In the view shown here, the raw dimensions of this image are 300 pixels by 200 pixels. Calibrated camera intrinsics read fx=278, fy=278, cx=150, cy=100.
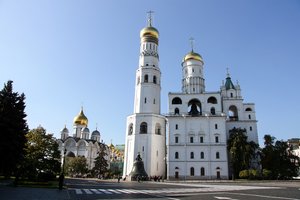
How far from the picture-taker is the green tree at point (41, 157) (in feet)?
96.3

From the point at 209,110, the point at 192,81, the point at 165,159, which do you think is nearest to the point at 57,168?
the point at 165,159

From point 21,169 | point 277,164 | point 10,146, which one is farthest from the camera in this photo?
point 277,164

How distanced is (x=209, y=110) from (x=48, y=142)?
115 feet

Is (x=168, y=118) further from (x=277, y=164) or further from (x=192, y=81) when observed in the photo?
(x=277, y=164)

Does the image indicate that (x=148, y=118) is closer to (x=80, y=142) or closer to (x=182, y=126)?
(x=182, y=126)

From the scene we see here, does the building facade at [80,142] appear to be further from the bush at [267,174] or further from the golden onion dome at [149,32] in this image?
the bush at [267,174]

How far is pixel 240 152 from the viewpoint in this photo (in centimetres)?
5116

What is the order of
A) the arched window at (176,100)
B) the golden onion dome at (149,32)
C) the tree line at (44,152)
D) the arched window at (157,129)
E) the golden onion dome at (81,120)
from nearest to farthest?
the tree line at (44,152) < the arched window at (157,129) < the arched window at (176,100) < the golden onion dome at (149,32) < the golden onion dome at (81,120)

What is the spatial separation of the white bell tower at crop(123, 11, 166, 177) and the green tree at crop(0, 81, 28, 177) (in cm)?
3029

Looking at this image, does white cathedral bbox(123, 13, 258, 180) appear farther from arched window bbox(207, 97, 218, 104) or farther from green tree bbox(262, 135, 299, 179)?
green tree bbox(262, 135, 299, 179)

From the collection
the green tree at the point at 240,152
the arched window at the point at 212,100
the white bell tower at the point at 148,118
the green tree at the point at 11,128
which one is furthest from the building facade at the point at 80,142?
the green tree at the point at 11,128

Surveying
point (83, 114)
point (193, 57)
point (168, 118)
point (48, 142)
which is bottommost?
point (48, 142)

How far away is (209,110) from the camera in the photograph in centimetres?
5856

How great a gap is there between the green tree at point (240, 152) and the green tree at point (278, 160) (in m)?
2.38
